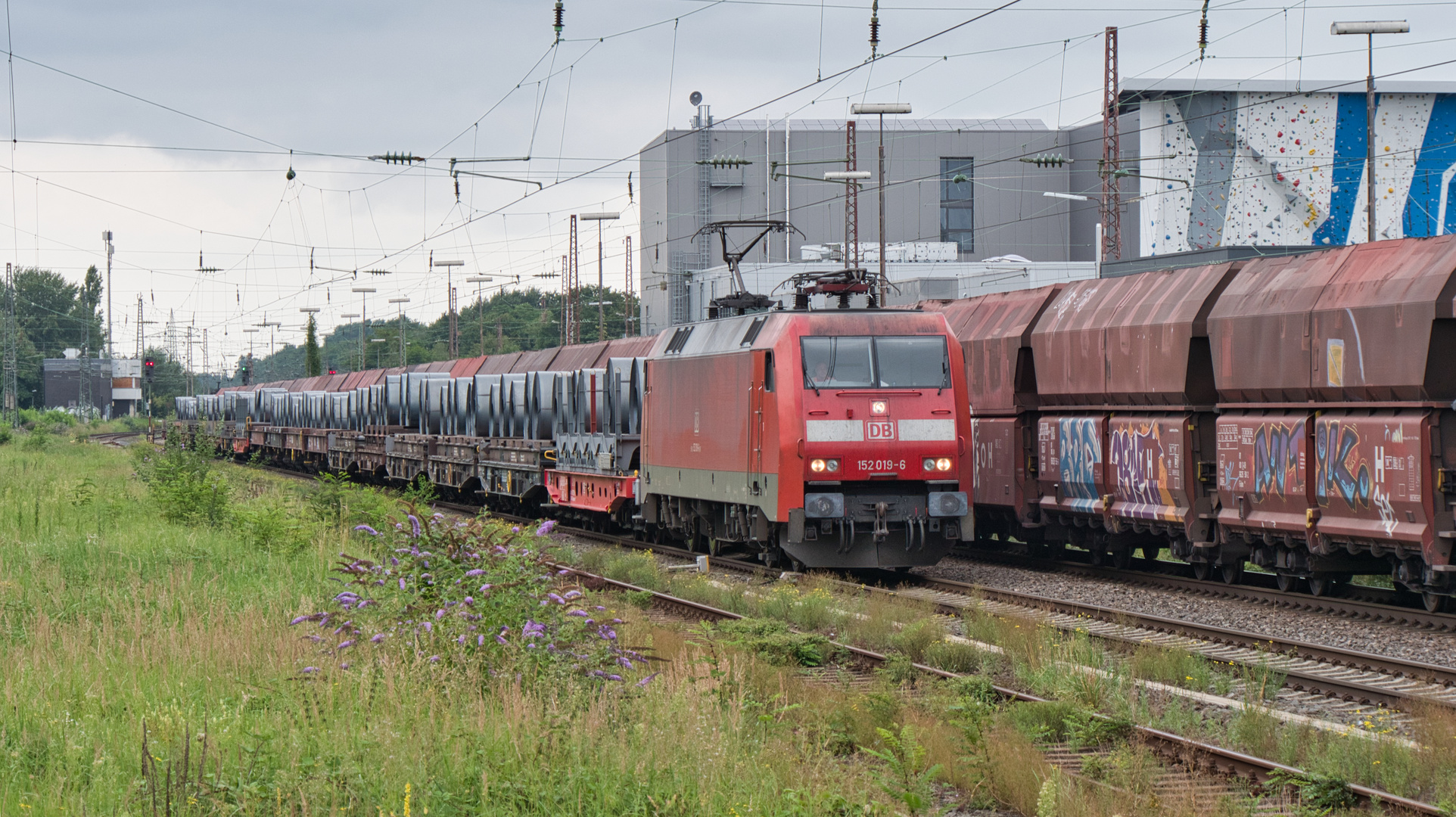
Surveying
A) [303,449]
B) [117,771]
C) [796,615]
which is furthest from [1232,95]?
[117,771]

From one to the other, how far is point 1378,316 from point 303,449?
1658 inches

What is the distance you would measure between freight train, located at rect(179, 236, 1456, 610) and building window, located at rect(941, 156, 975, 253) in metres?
52.7

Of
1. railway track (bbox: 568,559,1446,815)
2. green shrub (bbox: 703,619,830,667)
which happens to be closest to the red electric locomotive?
green shrub (bbox: 703,619,830,667)

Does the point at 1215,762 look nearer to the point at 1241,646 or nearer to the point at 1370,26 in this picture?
the point at 1241,646

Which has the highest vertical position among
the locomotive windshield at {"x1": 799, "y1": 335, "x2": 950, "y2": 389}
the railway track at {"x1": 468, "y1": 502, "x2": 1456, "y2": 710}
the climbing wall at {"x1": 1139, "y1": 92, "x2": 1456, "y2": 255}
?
the climbing wall at {"x1": 1139, "y1": 92, "x2": 1456, "y2": 255}

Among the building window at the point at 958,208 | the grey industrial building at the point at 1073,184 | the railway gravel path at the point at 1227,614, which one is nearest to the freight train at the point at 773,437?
the railway gravel path at the point at 1227,614

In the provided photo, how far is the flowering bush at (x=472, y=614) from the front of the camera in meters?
8.10

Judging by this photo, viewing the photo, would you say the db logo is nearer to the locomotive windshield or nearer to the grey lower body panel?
the locomotive windshield

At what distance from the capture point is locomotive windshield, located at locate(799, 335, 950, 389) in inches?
654

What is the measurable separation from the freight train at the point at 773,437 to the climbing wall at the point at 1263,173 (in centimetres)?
4038

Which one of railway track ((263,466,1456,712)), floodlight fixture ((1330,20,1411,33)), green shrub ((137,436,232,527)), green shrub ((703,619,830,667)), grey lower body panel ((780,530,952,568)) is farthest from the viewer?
floodlight fixture ((1330,20,1411,33))

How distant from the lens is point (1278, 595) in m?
15.2

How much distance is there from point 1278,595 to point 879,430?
505 centimetres

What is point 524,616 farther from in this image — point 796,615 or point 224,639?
point 796,615
